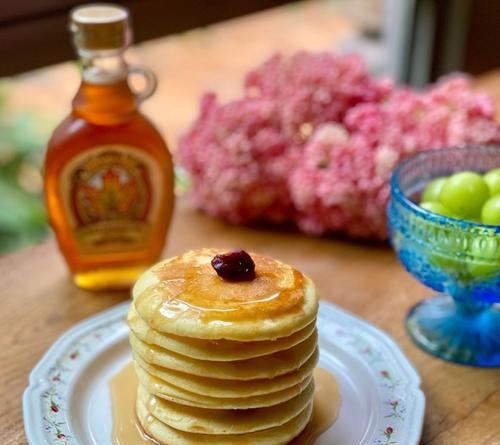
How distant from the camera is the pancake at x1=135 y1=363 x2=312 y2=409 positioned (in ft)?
2.03

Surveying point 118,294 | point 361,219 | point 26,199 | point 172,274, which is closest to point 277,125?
point 361,219

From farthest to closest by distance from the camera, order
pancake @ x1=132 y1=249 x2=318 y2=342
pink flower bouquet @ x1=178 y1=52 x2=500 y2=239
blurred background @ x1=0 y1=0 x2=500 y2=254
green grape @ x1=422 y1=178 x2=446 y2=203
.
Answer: blurred background @ x1=0 y1=0 x2=500 y2=254 < pink flower bouquet @ x1=178 y1=52 x2=500 y2=239 < green grape @ x1=422 y1=178 x2=446 y2=203 < pancake @ x1=132 y1=249 x2=318 y2=342

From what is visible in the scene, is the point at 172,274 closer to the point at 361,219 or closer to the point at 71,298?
the point at 71,298

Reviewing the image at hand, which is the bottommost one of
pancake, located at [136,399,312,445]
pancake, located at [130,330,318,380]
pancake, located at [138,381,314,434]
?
pancake, located at [136,399,312,445]

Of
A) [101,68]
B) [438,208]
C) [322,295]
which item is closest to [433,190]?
[438,208]

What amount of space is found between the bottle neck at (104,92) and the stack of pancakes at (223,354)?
271 mm

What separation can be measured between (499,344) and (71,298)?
0.51 metres

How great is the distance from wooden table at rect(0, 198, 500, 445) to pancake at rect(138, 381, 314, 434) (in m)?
0.14

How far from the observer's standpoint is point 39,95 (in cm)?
172

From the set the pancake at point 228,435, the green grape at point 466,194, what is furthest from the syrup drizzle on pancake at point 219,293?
the green grape at point 466,194

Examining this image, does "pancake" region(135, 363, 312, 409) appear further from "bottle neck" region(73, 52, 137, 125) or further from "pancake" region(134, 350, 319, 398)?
"bottle neck" region(73, 52, 137, 125)

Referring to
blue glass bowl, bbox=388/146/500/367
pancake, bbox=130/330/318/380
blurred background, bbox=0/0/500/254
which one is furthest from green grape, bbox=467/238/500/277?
blurred background, bbox=0/0/500/254

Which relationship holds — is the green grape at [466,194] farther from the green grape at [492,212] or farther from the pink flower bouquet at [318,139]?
the pink flower bouquet at [318,139]

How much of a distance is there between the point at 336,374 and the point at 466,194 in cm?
23
